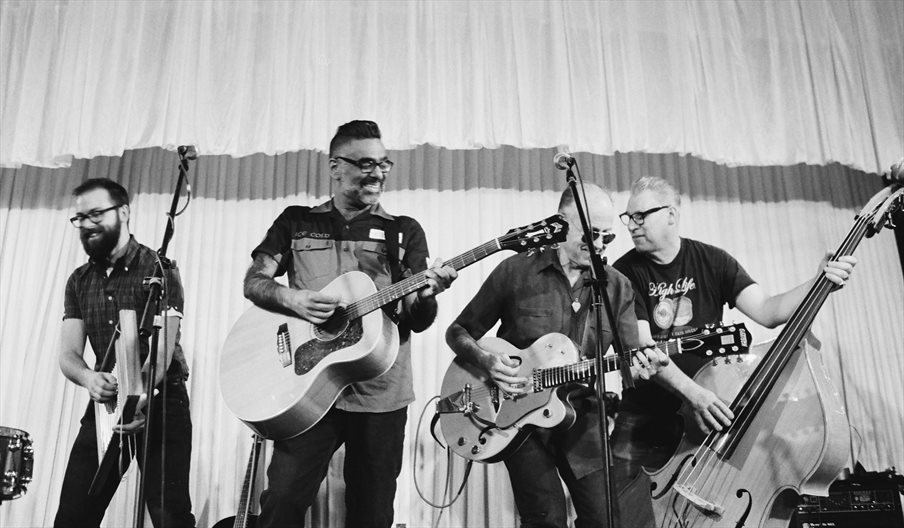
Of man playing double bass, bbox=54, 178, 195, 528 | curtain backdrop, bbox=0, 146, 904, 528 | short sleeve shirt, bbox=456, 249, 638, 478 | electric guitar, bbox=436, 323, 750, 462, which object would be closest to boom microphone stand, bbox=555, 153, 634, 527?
electric guitar, bbox=436, 323, 750, 462

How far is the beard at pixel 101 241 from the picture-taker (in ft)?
13.4

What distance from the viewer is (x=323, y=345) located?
11.1 feet

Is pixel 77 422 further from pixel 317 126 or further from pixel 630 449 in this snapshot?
pixel 630 449

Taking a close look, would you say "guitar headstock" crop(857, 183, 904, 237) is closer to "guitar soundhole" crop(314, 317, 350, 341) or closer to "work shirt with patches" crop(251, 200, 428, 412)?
"work shirt with patches" crop(251, 200, 428, 412)

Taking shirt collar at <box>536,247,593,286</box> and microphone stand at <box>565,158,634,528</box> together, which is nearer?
microphone stand at <box>565,158,634,528</box>

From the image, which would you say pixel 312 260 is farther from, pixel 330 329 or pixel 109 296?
pixel 109 296

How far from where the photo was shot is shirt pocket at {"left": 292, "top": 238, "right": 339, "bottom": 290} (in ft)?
11.9

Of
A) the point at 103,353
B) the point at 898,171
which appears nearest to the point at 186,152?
the point at 103,353

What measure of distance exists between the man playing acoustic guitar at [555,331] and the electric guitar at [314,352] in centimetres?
33

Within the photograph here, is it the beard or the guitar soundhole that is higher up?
the beard

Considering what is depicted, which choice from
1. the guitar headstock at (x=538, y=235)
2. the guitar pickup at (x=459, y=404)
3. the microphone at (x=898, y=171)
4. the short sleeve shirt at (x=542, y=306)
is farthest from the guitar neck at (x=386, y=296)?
the microphone at (x=898, y=171)

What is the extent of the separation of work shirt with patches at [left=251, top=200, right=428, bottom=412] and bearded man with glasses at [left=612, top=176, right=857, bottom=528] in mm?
1141

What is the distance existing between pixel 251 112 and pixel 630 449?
2.89 meters

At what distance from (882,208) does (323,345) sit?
2.50 m
